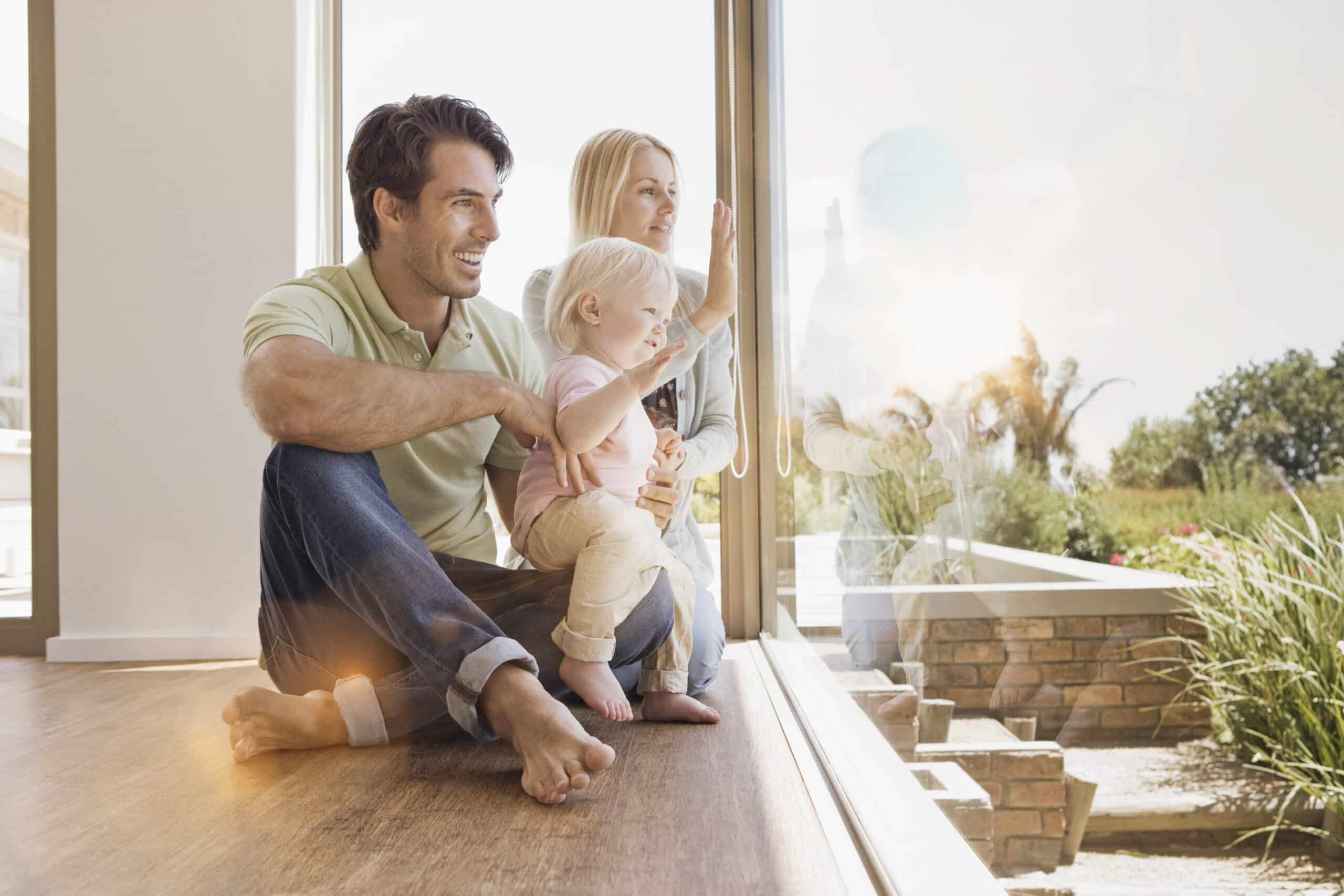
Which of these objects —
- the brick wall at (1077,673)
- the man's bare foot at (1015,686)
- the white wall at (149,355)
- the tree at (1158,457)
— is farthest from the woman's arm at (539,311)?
the tree at (1158,457)

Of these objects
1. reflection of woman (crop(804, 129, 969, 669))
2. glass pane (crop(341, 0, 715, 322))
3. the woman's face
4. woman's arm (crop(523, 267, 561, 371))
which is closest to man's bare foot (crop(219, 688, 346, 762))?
reflection of woman (crop(804, 129, 969, 669))

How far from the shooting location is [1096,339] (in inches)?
20.1

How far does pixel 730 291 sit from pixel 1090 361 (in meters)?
1.51

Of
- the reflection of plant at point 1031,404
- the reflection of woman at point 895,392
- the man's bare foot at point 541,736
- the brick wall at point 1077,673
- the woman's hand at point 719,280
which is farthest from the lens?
the woman's hand at point 719,280

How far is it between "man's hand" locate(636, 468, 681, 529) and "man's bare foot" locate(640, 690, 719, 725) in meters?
0.30

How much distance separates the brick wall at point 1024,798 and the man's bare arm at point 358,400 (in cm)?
93

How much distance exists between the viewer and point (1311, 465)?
1.10ft

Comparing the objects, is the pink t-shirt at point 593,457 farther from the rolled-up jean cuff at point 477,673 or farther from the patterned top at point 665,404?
the patterned top at point 665,404

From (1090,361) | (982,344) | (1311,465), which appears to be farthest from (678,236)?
(1311,465)

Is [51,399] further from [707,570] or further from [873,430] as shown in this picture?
[873,430]

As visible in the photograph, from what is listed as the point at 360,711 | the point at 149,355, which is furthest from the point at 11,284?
the point at 360,711

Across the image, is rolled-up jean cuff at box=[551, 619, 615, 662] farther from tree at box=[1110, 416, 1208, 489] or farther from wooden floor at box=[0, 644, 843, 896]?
tree at box=[1110, 416, 1208, 489]

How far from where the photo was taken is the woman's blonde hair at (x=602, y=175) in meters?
2.17

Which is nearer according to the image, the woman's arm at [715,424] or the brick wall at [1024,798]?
the brick wall at [1024,798]
